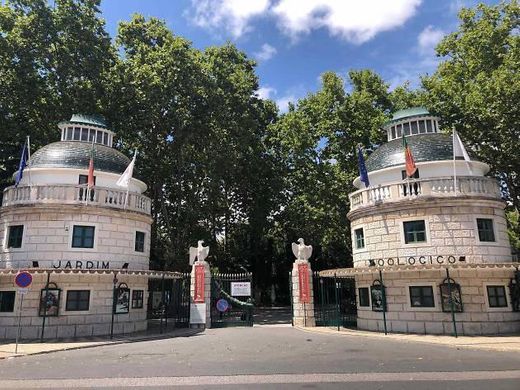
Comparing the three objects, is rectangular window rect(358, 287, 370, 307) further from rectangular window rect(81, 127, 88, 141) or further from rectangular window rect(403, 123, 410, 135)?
rectangular window rect(81, 127, 88, 141)

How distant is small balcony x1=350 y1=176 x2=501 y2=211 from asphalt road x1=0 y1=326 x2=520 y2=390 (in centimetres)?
823

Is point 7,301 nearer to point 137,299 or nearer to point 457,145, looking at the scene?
point 137,299

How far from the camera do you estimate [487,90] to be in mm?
29375

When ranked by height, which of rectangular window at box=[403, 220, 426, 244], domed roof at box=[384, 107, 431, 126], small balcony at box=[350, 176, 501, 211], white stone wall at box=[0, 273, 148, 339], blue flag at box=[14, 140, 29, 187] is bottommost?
white stone wall at box=[0, 273, 148, 339]

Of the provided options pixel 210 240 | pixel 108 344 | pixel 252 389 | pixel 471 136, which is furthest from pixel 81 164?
pixel 471 136

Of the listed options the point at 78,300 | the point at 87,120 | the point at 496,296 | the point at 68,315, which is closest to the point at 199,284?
the point at 78,300

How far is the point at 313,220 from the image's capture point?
128 feet

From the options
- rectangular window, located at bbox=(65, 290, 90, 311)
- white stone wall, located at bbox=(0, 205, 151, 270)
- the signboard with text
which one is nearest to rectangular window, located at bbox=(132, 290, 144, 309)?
white stone wall, located at bbox=(0, 205, 151, 270)

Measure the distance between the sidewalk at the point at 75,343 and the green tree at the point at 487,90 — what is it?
22558 millimetres

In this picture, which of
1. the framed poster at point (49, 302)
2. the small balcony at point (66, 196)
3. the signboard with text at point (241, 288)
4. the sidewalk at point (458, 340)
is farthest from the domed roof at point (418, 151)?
the framed poster at point (49, 302)

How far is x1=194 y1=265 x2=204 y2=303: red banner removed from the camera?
1097 inches

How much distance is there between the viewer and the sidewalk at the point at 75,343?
18641 millimetres

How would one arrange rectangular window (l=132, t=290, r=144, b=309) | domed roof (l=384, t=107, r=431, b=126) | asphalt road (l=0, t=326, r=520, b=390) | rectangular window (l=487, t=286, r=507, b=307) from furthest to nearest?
domed roof (l=384, t=107, r=431, b=126) < rectangular window (l=132, t=290, r=144, b=309) < rectangular window (l=487, t=286, r=507, b=307) < asphalt road (l=0, t=326, r=520, b=390)

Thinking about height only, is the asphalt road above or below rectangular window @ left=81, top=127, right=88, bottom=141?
below
